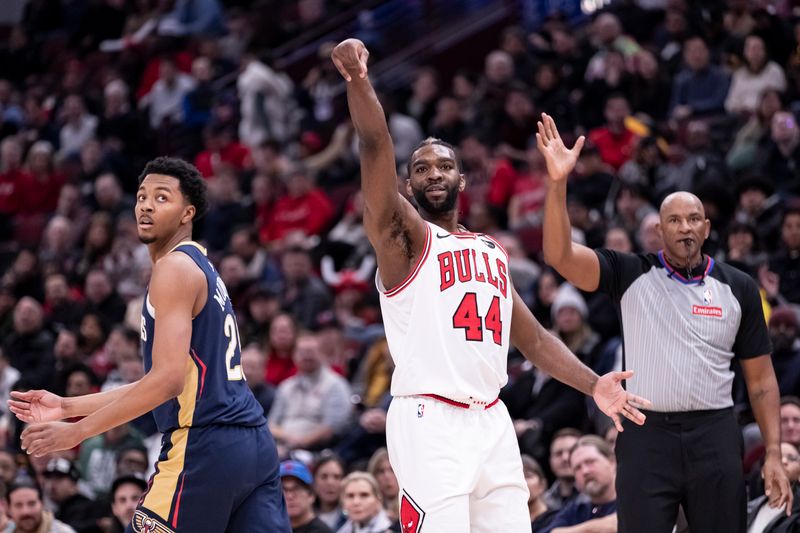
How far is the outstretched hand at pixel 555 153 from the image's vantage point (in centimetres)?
644

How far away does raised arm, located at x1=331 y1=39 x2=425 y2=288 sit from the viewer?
18.1 ft

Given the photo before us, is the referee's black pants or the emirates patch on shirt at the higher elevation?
the emirates patch on shirt

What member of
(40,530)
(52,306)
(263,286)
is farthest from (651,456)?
(52,306)

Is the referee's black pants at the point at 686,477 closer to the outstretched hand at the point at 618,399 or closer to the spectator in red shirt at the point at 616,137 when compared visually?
the outstretched hand at the point at 618,399

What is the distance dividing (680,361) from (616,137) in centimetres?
805

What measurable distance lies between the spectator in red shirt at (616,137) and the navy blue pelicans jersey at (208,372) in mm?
9285

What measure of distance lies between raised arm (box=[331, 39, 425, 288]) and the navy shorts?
1009 mm

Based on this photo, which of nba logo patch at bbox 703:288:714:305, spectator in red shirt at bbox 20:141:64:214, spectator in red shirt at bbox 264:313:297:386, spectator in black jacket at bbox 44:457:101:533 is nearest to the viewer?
nba logo patch at bbox 703:288:714:305

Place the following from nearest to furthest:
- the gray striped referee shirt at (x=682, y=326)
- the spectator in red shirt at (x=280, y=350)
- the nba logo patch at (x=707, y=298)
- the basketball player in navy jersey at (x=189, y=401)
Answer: the basketball player in navy jersey at (x=189, y=401) → the gray striped referee shirt at (x=682, y=326) → the nba logo patch at (x=707, y=298) → the spectator in red shirt at (x=280, y=350)

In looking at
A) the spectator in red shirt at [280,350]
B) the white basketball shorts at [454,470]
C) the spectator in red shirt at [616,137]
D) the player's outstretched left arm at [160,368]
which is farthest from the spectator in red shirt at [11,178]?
the white basketball shorts at [454,470]

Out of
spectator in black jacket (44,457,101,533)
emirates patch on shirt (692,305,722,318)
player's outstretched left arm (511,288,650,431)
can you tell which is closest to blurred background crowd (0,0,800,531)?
spectator in black jacket (44,457,101,533)

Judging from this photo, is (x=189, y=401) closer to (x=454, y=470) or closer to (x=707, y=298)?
(x=454, y=470)

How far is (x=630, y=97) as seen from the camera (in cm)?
1547

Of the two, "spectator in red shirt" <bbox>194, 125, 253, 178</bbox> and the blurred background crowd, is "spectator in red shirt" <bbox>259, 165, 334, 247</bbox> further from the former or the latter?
"spectator in red shirt" <bbox>194, 125, 253, 178</bbox>
